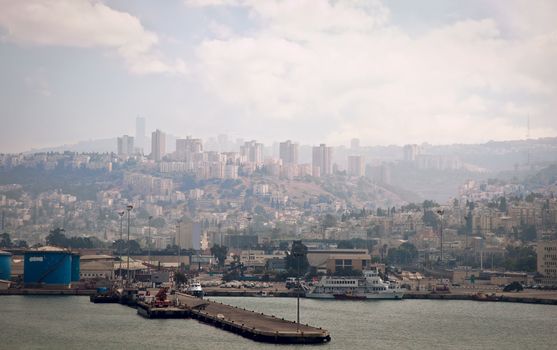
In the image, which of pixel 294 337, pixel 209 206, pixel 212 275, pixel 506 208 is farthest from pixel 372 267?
pixel 209 206

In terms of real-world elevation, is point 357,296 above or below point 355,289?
below

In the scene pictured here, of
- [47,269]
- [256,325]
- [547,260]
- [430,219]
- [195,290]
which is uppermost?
[430,219]

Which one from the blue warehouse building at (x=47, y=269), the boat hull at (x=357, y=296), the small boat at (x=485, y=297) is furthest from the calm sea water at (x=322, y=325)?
the blue warehouse building at (x=47, y=269)

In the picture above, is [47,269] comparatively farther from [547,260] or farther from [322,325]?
[547,260]

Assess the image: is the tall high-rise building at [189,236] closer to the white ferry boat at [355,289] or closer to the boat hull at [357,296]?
the white ferry boat at [355,289]

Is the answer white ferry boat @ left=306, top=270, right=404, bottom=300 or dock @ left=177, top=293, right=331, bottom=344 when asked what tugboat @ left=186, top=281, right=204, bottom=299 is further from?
dock @ left=177, top=293, right=331, bottom=344

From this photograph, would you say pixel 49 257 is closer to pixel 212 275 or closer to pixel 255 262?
pixel 212 275

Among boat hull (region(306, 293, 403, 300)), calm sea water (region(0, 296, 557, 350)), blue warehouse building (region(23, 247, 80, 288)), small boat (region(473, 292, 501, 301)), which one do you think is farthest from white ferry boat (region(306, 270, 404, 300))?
blue warehouse building (region(23, 247, 80, 288))

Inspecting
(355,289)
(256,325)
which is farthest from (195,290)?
(256,325)
